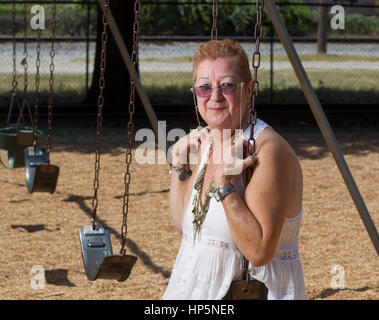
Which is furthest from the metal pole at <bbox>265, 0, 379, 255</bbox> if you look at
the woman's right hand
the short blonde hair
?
the short blonde hair

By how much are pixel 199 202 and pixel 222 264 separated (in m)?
0.22

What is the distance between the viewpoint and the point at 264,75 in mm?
16859

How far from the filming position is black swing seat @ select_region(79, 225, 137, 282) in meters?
3.51

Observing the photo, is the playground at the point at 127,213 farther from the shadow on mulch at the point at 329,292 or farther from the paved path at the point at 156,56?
the paved path at the point at 156,56

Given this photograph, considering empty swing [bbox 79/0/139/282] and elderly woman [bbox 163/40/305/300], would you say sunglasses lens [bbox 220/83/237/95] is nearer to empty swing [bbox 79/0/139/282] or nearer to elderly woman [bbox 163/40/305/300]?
elderly woman [bbox 163/40/305/300]

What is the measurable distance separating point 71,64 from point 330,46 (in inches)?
323

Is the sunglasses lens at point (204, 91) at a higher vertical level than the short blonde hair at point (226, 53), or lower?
lower

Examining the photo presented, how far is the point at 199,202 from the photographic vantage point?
8.11ft

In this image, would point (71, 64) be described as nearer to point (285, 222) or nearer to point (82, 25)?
point (82, 25)

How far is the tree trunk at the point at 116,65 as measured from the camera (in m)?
11.8

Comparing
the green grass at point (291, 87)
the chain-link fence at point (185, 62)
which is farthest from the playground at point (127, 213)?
the green grass at point (291, 87)

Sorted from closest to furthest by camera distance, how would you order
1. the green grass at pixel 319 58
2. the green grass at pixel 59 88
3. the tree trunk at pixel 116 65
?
the tree trunk at pixel 116 65 → the green grass at pixel 59 88 → the green grass at pixel 319 58

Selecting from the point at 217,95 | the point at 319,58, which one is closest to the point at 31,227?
the point at 217,95

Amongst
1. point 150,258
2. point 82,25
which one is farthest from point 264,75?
point 150,258
